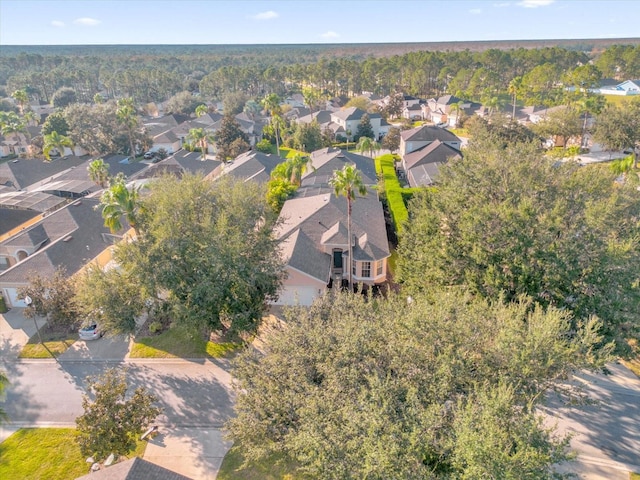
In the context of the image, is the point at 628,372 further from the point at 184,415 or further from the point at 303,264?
the point at 184,415

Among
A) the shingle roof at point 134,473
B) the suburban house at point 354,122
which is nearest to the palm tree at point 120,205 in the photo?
the shingle roof at point 134,473

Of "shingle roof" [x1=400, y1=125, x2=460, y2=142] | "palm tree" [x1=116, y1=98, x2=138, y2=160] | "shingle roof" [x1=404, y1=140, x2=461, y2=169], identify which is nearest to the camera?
"shingle roof" [x1=404, y1=140, x2=461, y2=169]

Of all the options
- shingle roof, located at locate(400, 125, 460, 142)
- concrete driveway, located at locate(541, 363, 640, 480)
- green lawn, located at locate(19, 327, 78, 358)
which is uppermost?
shingle roof, located at locate(400, 125, 460, 142)

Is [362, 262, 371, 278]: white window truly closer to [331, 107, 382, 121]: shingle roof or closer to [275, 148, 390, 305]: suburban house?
[275, 148, 390, 305]: suburban house

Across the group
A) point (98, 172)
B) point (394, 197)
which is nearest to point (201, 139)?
point (98, 172)

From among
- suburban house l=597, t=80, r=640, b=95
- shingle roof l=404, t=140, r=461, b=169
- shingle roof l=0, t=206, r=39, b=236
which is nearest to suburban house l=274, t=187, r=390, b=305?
shingle roof l=404, t=140, r=461, b=169
